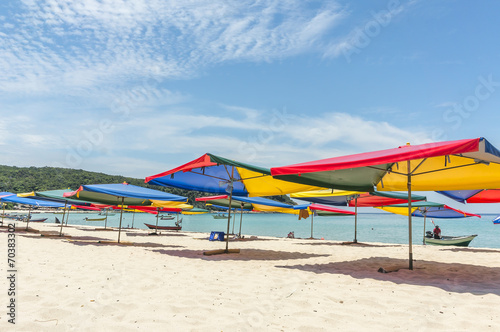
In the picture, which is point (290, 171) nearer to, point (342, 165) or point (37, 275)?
point (342, 165)

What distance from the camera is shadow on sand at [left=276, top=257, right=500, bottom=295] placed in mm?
4277

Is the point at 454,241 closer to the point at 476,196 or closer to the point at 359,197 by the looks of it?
the point at 359,197

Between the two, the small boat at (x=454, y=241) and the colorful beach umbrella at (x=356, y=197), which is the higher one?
the colorful beach umbrella at (x=356, y=197)

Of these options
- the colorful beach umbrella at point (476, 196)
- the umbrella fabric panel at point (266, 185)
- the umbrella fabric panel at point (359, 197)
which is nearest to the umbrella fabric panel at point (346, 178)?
the umbrella fabric panel at point (266, 185)

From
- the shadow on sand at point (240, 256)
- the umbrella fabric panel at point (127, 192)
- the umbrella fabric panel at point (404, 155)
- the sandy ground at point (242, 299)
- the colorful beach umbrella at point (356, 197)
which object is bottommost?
the shadow on sand at point (240, 256)

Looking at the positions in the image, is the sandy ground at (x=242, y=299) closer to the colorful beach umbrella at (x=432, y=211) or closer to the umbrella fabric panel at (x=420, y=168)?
the umbrella fabric panel at (x=420, y=168)

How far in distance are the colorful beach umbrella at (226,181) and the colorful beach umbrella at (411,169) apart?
146cm

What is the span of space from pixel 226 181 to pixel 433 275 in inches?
214

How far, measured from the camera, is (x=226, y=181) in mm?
8711

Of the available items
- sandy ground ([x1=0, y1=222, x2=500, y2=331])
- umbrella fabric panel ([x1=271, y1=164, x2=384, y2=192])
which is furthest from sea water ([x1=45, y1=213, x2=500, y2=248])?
sandy ground ([x1=0, y1=222, x2=500, y2=331])

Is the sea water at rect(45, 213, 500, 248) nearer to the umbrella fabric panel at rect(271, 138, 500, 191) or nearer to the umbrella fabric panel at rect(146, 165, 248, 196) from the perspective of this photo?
the umbrella fabric panel at rect(146, 165, 248, 196)

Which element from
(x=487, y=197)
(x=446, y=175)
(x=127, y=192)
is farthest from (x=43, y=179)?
(x=446, y=175)

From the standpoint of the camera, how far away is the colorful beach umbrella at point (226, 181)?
795 centimetres

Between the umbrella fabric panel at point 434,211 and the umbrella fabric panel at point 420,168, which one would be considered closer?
the umbrella fabric panel at point 420,168
